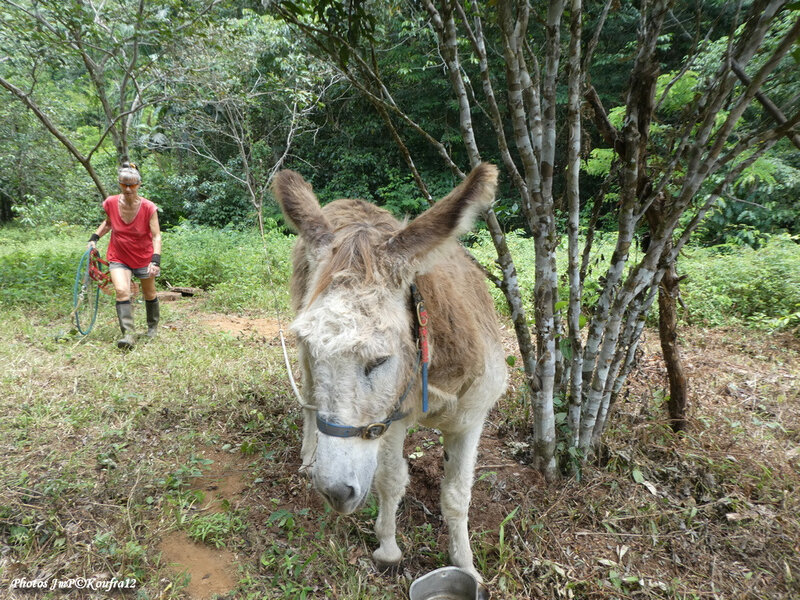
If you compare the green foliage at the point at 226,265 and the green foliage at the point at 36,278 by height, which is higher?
the green foliage at the point at 36,278

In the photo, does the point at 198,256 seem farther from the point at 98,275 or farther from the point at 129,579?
the point at 129,579

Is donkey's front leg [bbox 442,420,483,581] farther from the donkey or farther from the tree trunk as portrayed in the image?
the tree trunk

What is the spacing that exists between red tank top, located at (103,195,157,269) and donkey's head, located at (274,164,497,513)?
469 centimetres

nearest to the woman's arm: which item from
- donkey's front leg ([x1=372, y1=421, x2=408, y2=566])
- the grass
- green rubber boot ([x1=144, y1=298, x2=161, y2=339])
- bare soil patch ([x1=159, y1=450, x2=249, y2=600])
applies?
green rubber boot ([x1=144, y1=298, x2=161, y2=339])

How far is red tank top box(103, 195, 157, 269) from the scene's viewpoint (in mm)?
5312

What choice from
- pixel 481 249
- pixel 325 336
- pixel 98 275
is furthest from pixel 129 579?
pixel 481 249

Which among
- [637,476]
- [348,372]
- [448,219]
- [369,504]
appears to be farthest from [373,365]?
[637,476]

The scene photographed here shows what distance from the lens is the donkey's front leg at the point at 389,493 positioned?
2.47m

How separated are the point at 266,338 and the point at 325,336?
15.6ft

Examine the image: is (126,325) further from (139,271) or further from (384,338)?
(384,338)

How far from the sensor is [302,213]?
2.08 meters

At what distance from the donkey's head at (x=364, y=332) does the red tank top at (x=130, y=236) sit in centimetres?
469

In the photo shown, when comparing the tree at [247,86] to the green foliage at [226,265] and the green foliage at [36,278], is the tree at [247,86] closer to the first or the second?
the green foliage at [226,265]

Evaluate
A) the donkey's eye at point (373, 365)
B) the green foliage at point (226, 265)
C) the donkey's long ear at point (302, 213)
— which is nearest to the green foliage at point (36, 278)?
the green foliage at point (226, 265)
